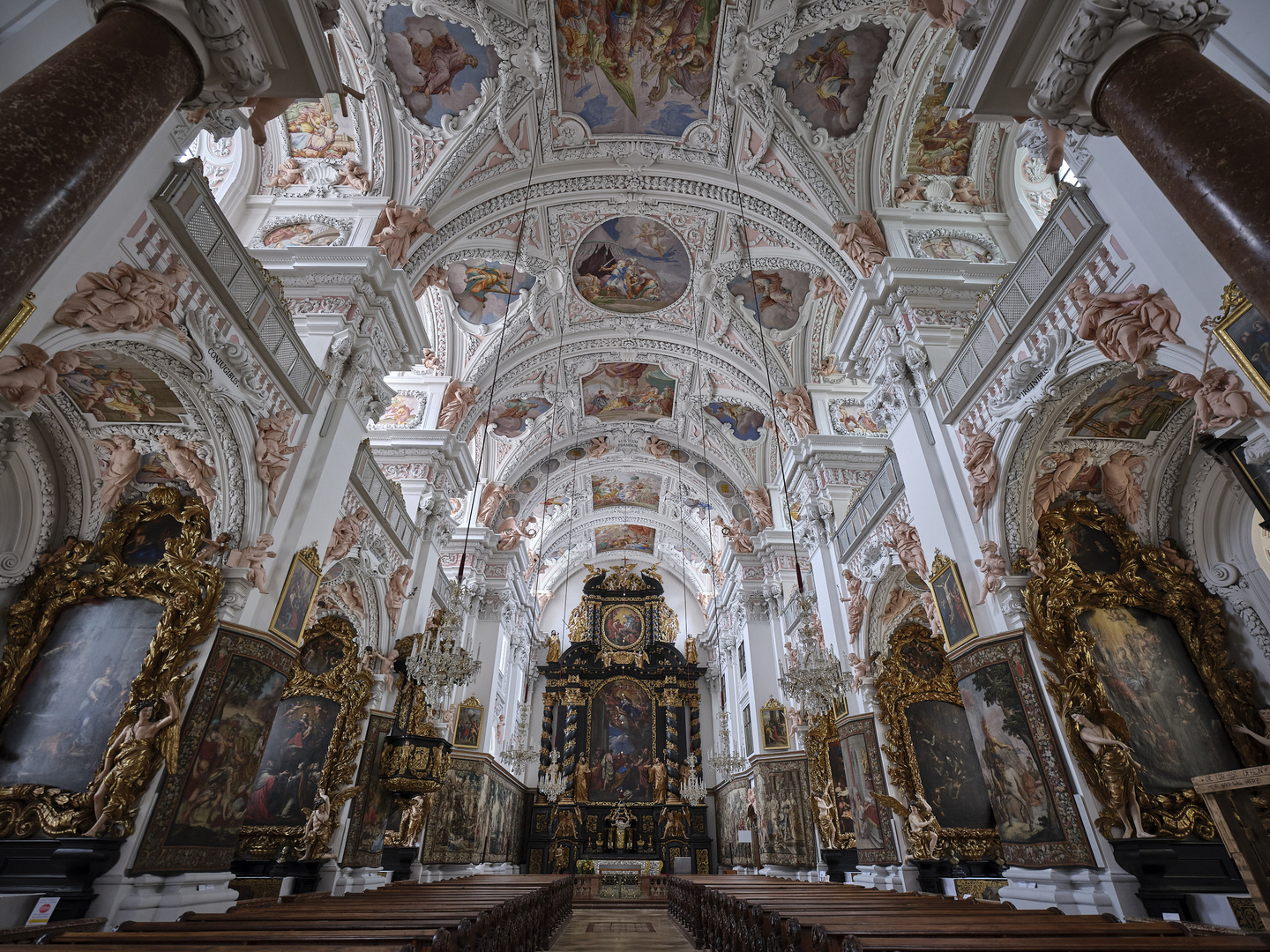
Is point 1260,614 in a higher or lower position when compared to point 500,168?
lower

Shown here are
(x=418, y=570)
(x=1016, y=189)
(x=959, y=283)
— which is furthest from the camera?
(x=418, y=570)

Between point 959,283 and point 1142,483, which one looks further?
point 959,283

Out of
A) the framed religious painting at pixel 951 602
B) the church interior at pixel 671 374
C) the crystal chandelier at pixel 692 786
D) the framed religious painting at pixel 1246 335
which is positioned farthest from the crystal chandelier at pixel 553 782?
the framed religious painting at pixel 1246 335

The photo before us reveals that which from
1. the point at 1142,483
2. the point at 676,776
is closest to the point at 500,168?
the point at 1142,483

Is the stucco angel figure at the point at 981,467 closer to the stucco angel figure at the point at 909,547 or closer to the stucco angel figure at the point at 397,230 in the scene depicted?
the stucco angel figure at the point at 909,547

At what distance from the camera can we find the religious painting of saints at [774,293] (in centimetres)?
1491

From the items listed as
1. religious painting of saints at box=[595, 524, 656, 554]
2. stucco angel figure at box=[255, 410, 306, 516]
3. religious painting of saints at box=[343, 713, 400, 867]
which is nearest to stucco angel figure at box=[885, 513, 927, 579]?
stucco angel figure at box=[255, 410, 306, 516]

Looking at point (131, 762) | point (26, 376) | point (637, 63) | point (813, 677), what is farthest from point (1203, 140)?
point (637, 63)

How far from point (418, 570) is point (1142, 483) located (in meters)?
12.2

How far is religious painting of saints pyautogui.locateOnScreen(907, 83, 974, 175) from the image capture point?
35.8 ft

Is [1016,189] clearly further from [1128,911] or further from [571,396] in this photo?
[571,396]

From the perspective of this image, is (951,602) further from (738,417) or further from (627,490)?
(627,490)

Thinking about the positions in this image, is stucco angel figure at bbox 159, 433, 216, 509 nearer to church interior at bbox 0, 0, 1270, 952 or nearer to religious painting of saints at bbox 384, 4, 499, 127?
church interior at bbox 0, 0, 1270, 952

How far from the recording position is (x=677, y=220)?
1438 centimetres
